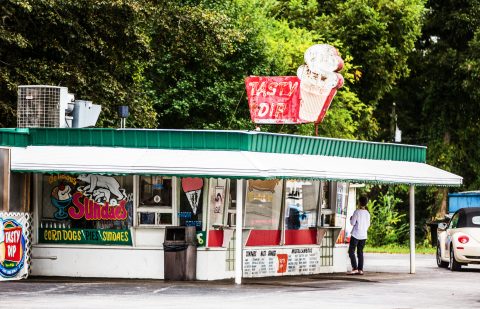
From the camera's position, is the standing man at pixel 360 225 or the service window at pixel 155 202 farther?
the standing man at pixel 360 225

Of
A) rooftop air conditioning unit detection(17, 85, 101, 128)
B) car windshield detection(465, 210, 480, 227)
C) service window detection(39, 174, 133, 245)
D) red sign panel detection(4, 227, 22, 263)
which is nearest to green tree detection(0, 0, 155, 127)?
rooftop air conditioning unit detection(17, 85, 101, 128)

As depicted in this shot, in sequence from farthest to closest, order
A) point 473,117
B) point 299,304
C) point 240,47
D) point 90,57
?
point 473,117, point 240,47, point 90,57, point 299,304

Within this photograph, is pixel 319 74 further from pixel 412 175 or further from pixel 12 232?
pixel 12 232

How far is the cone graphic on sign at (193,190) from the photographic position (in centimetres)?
2502

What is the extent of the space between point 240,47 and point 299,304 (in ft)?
109

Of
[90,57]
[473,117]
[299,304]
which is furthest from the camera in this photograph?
[473,117]

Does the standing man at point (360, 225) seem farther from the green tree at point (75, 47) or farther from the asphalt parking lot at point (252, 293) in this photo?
the green tree at point (75, 47)

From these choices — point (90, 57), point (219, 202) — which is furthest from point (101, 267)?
point (90, 57)

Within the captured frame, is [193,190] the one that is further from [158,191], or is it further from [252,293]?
[252,293]

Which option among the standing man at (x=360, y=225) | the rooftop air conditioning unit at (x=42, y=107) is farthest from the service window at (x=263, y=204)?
the rooftop air conditioning unit at (x=42, y=107)

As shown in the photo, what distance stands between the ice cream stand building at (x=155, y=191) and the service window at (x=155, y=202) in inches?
0.8

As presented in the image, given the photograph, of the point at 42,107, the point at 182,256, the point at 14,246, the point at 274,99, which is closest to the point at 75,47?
the point at 274,99

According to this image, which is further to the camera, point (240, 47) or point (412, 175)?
point (240, 47)

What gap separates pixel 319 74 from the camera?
1153 inches
